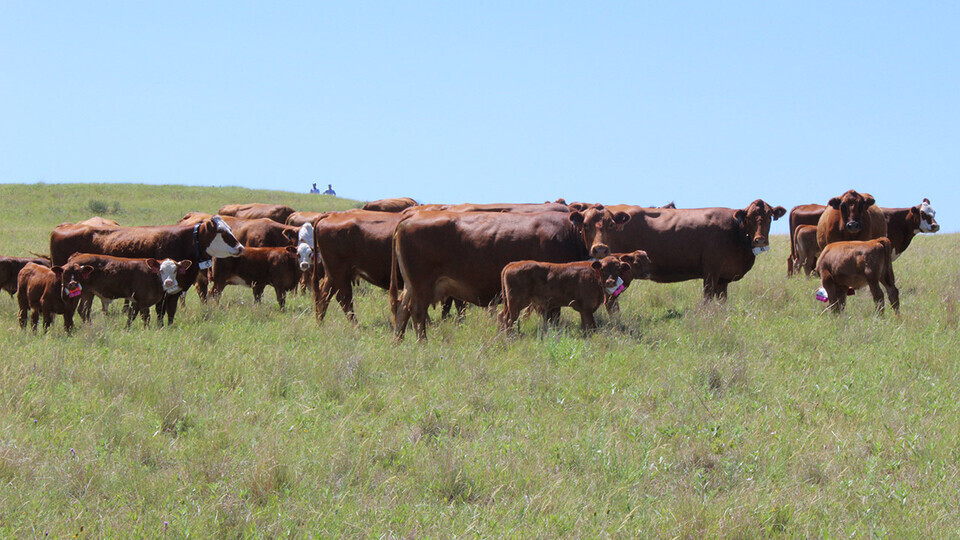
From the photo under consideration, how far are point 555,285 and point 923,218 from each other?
460 inches

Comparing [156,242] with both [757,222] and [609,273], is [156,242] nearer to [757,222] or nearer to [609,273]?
[609,273]

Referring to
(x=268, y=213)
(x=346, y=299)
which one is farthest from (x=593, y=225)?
(x=268, y=213)

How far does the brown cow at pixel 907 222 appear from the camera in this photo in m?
18.4

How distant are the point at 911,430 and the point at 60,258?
12.0m

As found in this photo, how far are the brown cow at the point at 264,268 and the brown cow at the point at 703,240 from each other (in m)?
5.26

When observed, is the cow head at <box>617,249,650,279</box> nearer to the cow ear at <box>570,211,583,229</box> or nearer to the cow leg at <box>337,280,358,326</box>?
the cow ear at <box>570,211,583,229</box>

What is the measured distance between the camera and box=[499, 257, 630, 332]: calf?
1023 centimetres

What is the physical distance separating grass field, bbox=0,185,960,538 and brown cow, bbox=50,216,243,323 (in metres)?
2.57

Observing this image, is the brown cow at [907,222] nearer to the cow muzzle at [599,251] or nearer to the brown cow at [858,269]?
the brown cow at [858,269]

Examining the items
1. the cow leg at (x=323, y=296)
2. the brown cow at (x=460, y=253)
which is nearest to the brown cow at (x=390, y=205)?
the cow leg at (x=323, y=296)

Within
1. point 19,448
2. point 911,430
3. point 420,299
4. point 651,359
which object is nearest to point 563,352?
point 651,359

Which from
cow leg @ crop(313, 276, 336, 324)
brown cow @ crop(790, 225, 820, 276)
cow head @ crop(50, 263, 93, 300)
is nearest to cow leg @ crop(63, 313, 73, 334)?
cow head @ crop(50, 263, 93, 300)

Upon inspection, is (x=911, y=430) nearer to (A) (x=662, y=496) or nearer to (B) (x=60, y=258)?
(A) (x=662, y=496)

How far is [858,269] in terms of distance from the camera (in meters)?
11.1
